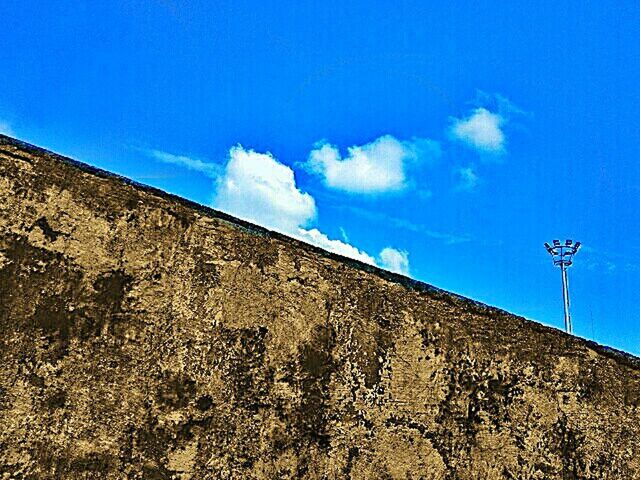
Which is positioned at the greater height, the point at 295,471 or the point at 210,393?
the point at 210,393

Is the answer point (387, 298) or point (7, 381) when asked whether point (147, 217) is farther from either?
point (387, 298)

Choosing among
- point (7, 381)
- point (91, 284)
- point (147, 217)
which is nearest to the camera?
point (7, 381)

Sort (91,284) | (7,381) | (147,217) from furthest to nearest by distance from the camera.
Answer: (147,217) → (91,284) → (7,381)

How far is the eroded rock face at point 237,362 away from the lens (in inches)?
61.9

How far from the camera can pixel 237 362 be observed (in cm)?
173

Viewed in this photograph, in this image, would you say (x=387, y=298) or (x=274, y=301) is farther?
(x=387, y=298)

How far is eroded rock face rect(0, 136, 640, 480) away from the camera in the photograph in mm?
1572

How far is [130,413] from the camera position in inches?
62.7

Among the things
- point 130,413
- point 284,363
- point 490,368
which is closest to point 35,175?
point 130,413

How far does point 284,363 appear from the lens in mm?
1773

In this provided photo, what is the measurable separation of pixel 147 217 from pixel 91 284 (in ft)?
0.76

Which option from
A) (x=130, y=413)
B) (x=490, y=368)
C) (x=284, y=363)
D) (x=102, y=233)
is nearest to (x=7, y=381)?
(x=130, y=413)

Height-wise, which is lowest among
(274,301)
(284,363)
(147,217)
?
(284,363)

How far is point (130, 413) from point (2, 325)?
14.3 inches
